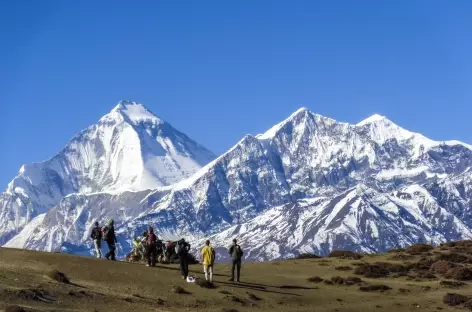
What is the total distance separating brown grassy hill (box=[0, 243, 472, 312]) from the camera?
2205 inches

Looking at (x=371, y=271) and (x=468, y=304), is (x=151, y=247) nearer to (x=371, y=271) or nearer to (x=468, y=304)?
(x=371, y=271)

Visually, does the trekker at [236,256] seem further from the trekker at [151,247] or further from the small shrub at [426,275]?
the small shrub at [426,275]

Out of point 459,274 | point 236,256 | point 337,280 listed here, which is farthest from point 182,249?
point 459,274

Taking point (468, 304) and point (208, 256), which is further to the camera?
point (468, 304)

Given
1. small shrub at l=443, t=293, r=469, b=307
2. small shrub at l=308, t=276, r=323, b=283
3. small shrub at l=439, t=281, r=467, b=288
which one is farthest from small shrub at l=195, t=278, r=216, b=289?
small shrub at l=439, t=281, r=467, b=288

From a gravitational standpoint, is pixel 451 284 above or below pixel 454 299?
above

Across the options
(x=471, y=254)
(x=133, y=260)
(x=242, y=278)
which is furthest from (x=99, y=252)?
(x=471, y=254)

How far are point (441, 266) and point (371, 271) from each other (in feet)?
22.7

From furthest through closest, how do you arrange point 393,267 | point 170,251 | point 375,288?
point 393,267 → point 170,251 → point 375,288

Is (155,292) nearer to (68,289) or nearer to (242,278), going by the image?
(68,289)

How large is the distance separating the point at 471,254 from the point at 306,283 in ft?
86.6

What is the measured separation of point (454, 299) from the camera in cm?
6788

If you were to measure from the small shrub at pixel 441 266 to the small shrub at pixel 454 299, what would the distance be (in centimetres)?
1212

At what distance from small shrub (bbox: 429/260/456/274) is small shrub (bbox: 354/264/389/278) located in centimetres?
429
